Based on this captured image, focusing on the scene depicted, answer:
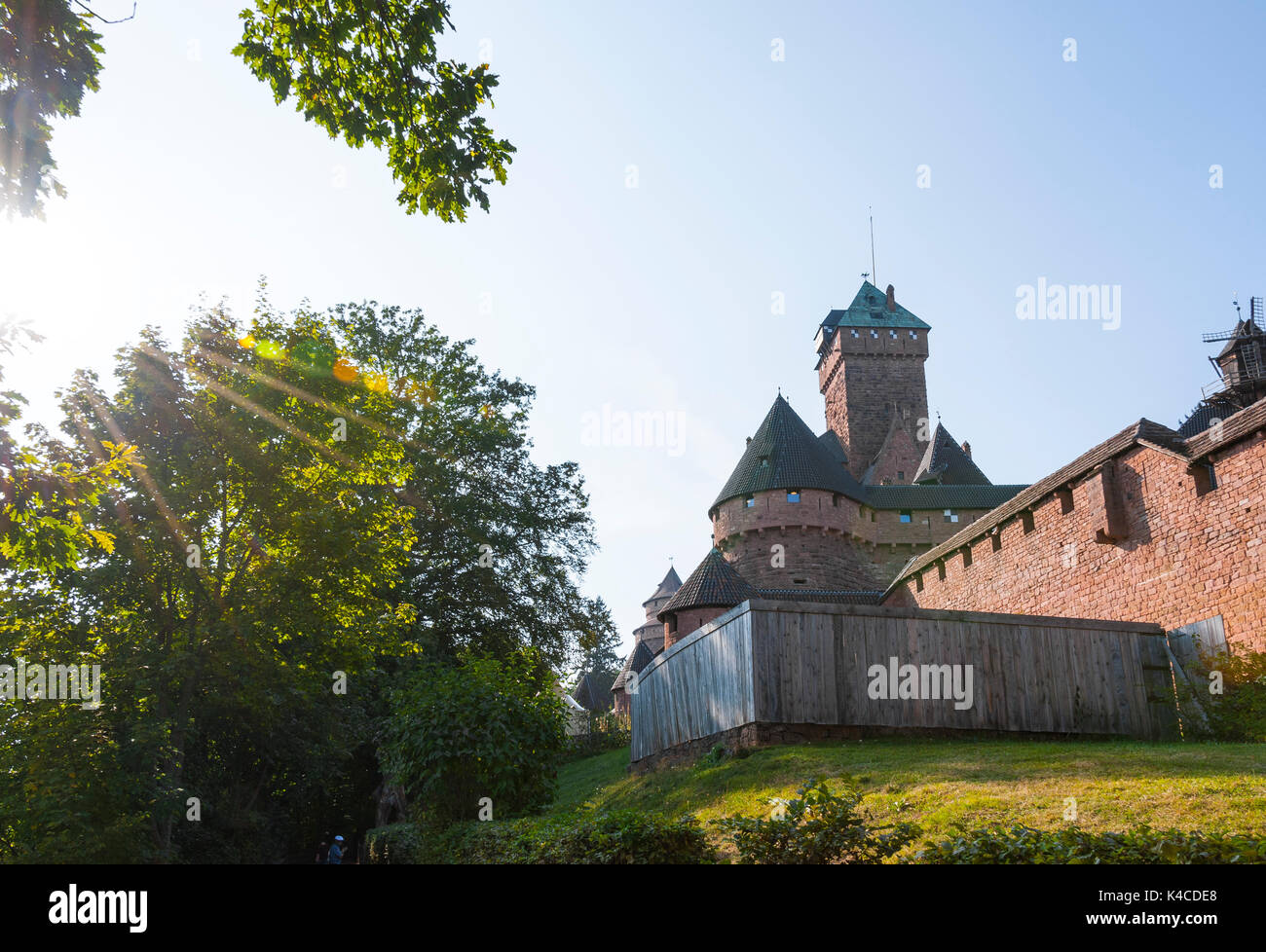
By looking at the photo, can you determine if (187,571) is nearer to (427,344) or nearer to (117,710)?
(117,710)

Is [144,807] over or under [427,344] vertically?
under

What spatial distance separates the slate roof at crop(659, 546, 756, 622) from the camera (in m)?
25.2

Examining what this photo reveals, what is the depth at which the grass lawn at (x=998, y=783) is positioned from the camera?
7457 mm

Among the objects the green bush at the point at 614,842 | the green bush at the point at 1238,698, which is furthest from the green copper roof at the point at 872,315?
the green bush at the point at 614,842

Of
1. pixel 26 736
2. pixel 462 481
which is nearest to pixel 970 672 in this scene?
pixel 26 736

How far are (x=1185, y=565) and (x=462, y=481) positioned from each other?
67.2 ft

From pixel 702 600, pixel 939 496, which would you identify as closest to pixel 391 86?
pixel 702 600

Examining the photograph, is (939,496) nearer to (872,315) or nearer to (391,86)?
(872,315)

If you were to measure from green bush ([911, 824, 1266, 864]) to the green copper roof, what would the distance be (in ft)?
182

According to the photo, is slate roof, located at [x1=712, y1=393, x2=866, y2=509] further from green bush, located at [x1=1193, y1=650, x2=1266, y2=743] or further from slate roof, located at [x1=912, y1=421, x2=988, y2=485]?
green bush, located at [x1=1193, y1=650, x2=1266, y2=743]

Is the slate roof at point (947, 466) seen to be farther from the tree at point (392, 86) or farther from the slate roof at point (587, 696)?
the tree at point (392, 86)

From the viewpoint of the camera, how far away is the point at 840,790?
9.91 meters

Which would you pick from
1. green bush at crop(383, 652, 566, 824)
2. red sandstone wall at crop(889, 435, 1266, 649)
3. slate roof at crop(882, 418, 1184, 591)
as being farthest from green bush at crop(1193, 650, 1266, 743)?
green bush at crop(383, 652, 566, 824)

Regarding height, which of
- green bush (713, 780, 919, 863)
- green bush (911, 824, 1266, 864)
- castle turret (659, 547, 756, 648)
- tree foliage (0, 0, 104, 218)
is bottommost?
green bush (713, 780, 919, 863)
